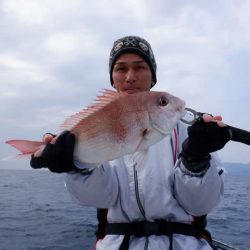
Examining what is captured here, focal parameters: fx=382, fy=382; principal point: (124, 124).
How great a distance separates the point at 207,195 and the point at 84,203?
44.2 inches

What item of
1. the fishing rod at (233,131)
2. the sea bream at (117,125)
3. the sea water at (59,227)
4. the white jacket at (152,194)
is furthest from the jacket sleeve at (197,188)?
the sea water at (59,227)

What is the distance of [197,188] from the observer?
10.6 ft

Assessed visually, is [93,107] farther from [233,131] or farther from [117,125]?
[233,131]

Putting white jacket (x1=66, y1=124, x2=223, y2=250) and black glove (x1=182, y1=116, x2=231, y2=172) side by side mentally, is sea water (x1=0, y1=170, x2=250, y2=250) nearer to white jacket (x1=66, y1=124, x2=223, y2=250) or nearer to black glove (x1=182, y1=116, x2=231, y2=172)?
white jacket (x1=66, y1=124, x2=223, y2=250)

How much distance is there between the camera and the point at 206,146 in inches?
122

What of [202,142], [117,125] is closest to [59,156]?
[117,125]

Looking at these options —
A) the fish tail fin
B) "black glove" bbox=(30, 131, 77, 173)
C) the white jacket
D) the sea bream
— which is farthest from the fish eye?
the fish tail fin

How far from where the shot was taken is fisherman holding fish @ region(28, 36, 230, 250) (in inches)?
112

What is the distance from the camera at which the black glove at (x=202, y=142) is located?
9.98ft

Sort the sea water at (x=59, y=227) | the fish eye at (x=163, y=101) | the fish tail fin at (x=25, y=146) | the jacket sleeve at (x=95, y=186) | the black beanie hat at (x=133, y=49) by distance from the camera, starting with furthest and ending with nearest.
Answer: the sea water at (x=59, y=227), the black beanie hat at (x=133, y=49), the jacket sleeve at (x=95, y=186), the fish eye at (x=163, y=101), the fish tail fin at (x=25, y=146)

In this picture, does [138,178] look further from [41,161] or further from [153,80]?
[153,80]

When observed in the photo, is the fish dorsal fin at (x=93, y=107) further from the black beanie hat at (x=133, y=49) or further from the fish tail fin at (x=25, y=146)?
the black beanie hat at (x=133, y=49)

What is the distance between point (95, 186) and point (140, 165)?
1.91 feet

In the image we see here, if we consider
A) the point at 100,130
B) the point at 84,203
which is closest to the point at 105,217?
the point at 84,203
